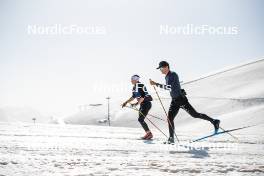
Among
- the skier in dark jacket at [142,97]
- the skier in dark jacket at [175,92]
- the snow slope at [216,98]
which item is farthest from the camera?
the snow slope at [216,98]

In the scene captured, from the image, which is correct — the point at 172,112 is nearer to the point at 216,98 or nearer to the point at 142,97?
the point at 142,97

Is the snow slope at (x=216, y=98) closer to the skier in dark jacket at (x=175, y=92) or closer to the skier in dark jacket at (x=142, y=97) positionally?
the skier in dark jacket at (x=142, y=97)

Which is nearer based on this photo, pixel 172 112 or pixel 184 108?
A: pixel 184 108

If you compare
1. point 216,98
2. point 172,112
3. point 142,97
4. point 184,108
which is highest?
point 216,98

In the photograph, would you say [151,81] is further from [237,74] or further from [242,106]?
[237,74]

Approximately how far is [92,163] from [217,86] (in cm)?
7931

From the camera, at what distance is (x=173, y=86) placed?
8820mm

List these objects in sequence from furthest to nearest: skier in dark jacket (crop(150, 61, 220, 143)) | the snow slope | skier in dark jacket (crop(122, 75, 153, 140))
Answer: the snow slope
skier in dark jacket (crop(122, 75, 153, 140))
skier in dark jacket (crop(150, 61, 220, 143))

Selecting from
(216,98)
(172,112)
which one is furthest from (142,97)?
(216,98)

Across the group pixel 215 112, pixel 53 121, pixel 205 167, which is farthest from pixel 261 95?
pixel 53 121

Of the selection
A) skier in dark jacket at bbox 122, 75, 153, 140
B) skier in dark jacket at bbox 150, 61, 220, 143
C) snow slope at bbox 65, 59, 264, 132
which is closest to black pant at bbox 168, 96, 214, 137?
skier in dark jacket at bbox 150, 61, 220, 143

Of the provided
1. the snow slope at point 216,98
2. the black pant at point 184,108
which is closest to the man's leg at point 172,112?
the black pant at point 184,108

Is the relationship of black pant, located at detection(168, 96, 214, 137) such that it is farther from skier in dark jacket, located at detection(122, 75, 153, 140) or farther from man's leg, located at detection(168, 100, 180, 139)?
skier in dark jacket, located at detection(122, 75, 153, 140)

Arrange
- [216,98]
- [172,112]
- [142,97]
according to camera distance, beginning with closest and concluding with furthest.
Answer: [172,112], [142,97], [216,98]
